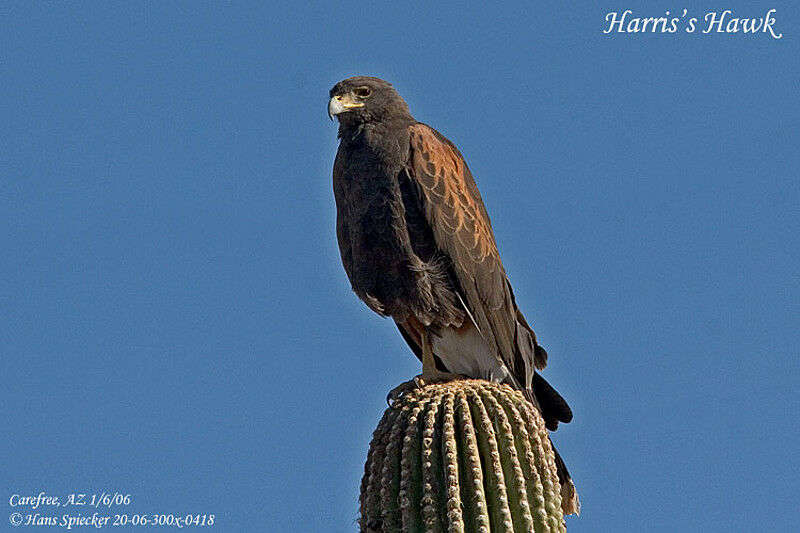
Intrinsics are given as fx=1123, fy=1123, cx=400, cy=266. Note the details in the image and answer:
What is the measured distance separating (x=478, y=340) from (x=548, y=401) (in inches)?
25.3

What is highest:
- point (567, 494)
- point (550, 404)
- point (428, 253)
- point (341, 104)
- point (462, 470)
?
point (341, 104)

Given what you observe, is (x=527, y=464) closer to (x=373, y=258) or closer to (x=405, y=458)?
(x=405, y=458)

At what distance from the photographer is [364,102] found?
7656 millimetres

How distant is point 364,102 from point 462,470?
321 cm


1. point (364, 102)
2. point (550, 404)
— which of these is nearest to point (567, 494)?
point (550, 404)

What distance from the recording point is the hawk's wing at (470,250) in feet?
23.9

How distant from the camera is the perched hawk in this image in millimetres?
7211

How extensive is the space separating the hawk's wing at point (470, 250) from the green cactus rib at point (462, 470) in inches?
63.3

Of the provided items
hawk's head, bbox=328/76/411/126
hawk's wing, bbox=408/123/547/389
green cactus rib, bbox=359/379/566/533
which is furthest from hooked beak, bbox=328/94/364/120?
green cactus rib, bbox=359/379/566/533

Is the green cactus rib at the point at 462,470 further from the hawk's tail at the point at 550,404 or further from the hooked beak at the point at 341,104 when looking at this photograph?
the hooked beak at the point at 341,104

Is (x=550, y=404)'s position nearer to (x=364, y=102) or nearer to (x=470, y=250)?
(x=470, y=250)

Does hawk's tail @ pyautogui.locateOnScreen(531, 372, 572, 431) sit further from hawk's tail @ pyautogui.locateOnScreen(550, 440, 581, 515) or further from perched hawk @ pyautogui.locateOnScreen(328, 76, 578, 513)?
hawk's tail @ pyautogui.locateOnScreen(550, 440, 581, 515)

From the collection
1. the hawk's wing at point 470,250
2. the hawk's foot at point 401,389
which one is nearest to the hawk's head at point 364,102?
the hawk's wing at point 470,250

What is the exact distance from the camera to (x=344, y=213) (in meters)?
7.49
